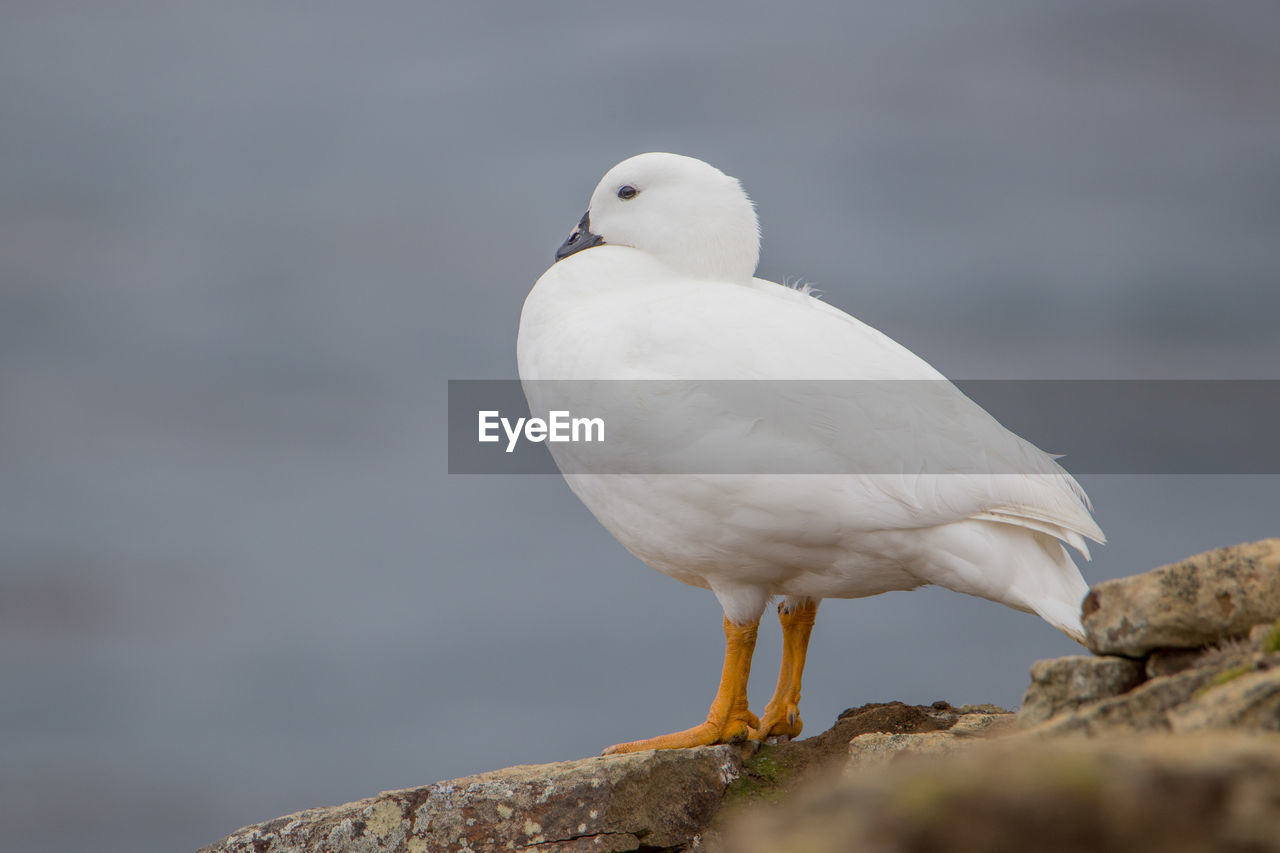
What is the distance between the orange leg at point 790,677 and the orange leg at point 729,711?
0.43ft

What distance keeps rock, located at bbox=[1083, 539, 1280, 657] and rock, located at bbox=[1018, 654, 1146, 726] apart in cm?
7

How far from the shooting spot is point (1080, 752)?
1654 millimetres

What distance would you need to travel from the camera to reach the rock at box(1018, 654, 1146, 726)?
3486 millimetres

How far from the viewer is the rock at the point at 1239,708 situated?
228cm

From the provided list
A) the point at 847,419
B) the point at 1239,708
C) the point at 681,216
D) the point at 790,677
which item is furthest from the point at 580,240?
the point at 1239,708

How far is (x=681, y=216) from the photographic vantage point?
6.93 m

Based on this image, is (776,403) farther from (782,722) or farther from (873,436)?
(782,722)

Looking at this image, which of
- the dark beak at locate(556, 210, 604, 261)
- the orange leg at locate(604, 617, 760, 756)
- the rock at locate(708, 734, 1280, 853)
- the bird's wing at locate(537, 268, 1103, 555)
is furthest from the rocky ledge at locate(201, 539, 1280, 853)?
the dark beak at locate(556, 210, 604, 261)

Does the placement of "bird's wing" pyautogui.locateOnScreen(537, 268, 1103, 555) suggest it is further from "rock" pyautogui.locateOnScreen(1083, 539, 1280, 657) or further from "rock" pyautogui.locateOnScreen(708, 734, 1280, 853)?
"rock" pyautogui.locateOnScreen(708, 734, 1280, 853)

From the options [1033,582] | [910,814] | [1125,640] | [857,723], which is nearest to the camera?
[910,814]

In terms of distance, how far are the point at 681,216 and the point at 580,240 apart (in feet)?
2.46

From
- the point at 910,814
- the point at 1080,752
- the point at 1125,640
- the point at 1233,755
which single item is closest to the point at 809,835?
the point at 910,814

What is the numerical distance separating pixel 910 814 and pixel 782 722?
5121 mm

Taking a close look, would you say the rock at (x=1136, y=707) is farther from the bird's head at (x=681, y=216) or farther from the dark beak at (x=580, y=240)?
the dark beak at (x=580, y=240)
